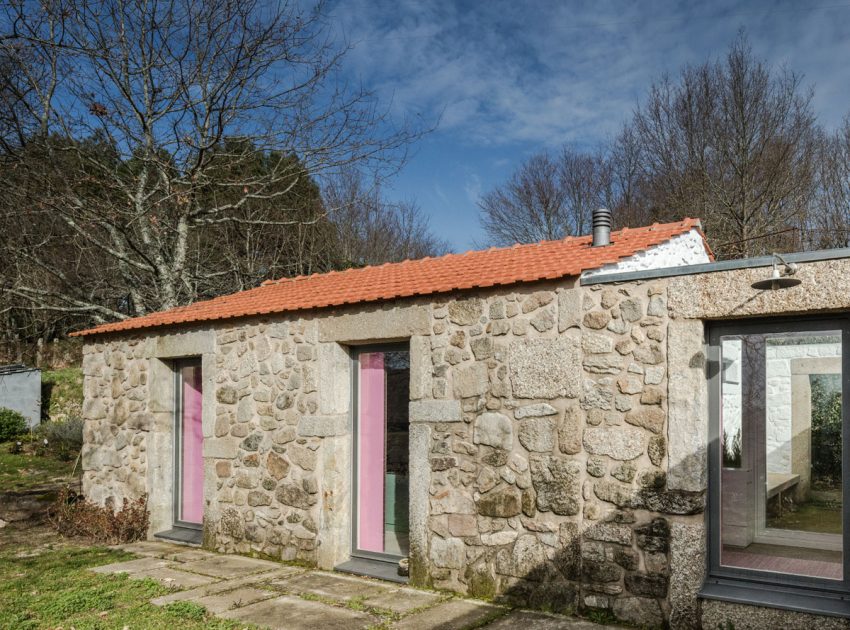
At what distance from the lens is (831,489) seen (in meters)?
4.46

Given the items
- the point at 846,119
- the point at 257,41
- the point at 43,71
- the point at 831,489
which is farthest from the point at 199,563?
the point at 846,119

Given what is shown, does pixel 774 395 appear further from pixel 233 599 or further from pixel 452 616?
pixel 233 599

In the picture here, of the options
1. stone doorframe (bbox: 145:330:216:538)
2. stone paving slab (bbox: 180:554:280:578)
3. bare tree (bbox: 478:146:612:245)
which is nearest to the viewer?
stone paving slab (bbox: 180:554:280:578)

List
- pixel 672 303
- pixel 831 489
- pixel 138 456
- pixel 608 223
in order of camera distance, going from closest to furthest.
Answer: pixel 831 489 < pixel 672 303 < pixel 608 223 < pixel 138 456

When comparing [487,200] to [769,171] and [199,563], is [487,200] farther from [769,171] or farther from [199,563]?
[199,563]

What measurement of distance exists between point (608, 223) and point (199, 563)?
520 centimetres

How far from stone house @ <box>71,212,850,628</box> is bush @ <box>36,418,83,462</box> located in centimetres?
978

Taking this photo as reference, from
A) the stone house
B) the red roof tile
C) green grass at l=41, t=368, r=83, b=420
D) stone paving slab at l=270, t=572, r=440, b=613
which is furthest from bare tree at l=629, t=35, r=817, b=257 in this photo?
green grass at l=41, t=368, r=83, b=420

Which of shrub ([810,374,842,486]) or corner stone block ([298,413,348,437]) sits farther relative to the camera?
corner stone block ([298,413,348,437])

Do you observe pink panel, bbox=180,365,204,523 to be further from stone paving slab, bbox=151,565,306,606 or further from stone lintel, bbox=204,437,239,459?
stone paving slab, bbox=151,565,306,606

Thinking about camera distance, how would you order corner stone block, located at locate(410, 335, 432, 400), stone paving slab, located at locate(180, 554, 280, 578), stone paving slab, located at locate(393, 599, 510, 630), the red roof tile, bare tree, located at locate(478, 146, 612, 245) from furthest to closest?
bare tree, located at locate(478, 146, 612, 245)
stone paving slab, located at locate(180, 554, 280, 578)
corner stone block, located at locate(410, 335, 432, 400)
the red roof tile
stone paving slab, located at locate(393, 599, 510, 630)

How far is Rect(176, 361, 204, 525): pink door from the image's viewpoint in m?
8.31

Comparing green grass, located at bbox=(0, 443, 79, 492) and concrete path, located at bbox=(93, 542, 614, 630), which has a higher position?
concrete path, located at bbox=(93, 542, 614, 630)

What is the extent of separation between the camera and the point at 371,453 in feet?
21.9
